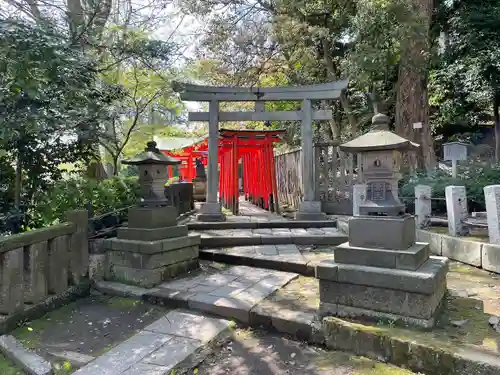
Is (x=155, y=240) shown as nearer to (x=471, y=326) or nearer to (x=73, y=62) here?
(x=73, y=62)

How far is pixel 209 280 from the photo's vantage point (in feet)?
18.2

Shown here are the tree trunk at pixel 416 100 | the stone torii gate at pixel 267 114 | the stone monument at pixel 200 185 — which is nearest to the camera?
the stone torii gate at pixel 267 114

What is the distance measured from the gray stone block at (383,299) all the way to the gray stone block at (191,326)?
1211 mm

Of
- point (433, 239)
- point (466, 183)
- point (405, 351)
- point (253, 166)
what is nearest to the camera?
point (405, 351)

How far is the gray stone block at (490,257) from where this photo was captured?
514 centimetres

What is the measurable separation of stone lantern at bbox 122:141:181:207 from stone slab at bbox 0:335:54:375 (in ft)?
Result: 8.24

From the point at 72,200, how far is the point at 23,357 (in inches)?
117

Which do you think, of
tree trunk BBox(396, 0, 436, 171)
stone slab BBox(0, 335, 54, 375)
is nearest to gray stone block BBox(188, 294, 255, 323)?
stone slab BBox(0, 335, 54, 375)

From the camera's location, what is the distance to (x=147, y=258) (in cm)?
545

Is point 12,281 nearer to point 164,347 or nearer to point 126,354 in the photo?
point 126,354

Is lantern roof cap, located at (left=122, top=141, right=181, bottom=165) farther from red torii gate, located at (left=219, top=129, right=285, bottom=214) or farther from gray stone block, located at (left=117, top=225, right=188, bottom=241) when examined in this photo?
red torii gate, located at (left=219, top=129, right=285, bottom=214)

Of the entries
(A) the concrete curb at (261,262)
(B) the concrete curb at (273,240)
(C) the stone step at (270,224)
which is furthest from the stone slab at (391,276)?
(C) the stone step at (270,224)

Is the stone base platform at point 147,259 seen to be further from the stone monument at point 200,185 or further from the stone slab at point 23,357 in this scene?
the stone monument at point 200,185

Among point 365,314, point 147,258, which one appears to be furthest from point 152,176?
point 365,314
